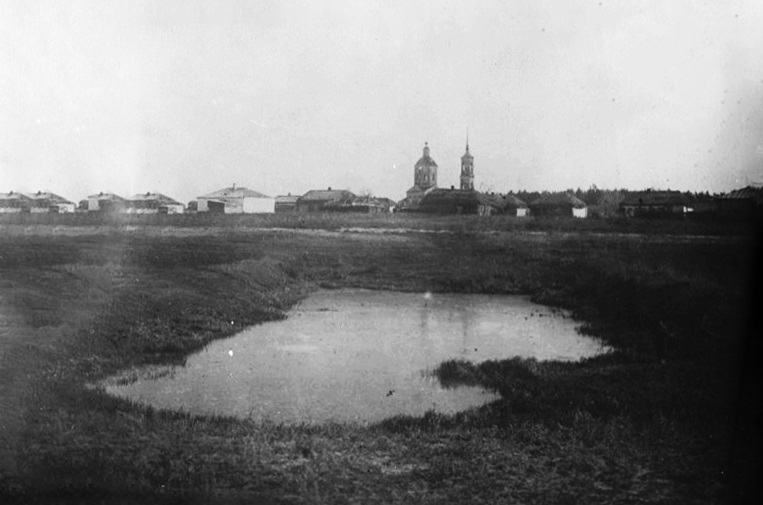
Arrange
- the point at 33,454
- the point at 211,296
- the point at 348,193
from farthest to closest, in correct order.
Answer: the point at 348,193, the point at 211,296, the point at 33,454

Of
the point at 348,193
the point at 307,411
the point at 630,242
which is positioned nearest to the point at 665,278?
the point at 630,242

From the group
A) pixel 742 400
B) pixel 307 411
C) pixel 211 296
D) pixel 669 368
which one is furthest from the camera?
pixel 211 296

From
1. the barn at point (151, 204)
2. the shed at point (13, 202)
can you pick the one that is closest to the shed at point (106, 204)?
the barn at point (151, 204)

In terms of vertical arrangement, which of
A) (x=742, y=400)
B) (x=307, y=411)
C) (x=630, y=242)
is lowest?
(x=307, y=411)

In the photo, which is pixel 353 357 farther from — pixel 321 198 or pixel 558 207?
pixel 321 198

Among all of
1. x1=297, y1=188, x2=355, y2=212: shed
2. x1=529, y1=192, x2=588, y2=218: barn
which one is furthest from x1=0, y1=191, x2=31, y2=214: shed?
x1=529, y1=192, x2=588, y2=218: barn

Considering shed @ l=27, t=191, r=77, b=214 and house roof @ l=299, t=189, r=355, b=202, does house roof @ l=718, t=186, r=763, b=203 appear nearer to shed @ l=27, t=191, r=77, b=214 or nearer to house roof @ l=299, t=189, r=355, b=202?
shed @ l=27, t=191, r=77, b=214

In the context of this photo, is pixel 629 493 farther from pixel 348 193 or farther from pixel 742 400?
pixel 348 193

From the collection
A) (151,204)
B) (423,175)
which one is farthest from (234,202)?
(423,175)
